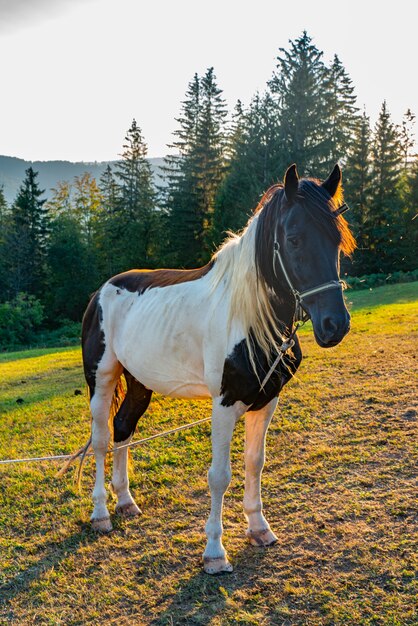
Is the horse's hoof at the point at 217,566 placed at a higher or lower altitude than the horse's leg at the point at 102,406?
lower

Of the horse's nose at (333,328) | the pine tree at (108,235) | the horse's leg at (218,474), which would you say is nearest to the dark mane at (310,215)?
the horse's nose at (333,328)

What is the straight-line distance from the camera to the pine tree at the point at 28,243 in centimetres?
4156

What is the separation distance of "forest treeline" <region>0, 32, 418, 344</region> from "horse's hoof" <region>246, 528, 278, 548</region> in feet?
93.6

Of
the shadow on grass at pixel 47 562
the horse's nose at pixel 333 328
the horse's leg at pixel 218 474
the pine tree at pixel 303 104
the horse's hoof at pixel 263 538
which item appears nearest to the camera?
the horse's nose at pixel 333 328

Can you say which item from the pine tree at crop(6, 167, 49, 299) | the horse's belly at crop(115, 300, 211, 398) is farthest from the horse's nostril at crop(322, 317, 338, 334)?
the pine tree at crop(6, 167, 49, 299)

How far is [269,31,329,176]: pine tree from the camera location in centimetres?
3216

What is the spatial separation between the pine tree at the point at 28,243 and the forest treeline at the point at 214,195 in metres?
0.10

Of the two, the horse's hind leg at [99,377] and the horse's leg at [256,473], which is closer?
the horse's leg at [256,473]

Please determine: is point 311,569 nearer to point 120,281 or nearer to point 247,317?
point 247,317

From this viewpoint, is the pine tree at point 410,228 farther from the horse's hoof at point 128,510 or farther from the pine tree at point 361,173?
the horse's hoof at point 128,510

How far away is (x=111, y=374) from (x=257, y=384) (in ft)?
5.62

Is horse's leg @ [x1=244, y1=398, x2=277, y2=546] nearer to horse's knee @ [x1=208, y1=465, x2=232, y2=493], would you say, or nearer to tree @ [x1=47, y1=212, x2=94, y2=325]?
horse's knee @ [x1=208, y1=465, x2=232, y2=493]

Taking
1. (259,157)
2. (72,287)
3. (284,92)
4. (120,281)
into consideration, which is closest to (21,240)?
(72,287)

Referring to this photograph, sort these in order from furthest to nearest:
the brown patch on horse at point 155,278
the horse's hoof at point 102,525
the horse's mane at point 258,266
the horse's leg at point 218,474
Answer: the horse's hoof at point 102,525, the brown patch on horse at point 155,278, the horse's leg at point 218,474, the horse's mane at point 258,266
